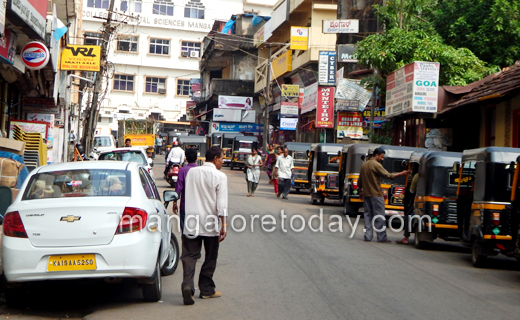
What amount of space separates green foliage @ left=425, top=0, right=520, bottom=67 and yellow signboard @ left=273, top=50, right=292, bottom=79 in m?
18.6

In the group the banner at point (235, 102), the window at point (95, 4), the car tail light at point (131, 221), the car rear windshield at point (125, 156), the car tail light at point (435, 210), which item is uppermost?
the window at point (95, 4)

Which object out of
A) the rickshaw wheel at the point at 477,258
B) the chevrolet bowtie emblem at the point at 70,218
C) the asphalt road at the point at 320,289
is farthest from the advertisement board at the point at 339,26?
the chevrolet bowtie emblem at the point at 70,218

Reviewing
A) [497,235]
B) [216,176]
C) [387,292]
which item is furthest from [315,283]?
[497,235]

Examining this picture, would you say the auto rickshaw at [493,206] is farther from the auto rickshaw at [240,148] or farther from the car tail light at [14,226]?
the auto rickshaw at [240,148]

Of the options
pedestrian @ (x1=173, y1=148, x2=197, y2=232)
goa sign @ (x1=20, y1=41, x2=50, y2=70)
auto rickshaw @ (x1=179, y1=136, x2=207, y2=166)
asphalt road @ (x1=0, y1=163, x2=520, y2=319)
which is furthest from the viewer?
auto rickshaw @ (x1=179, y1=136, x2=207, y2=166)

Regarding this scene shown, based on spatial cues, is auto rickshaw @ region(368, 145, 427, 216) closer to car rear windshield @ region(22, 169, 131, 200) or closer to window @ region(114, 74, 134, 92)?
car rear windshield @ region(22, 169, 131, 200)

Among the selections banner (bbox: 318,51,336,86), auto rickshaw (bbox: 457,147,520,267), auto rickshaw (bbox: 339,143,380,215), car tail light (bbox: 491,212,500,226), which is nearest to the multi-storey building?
banner (bbox: 318,51,336,86)

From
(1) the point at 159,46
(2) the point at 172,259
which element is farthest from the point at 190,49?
(2) the point at 172,259

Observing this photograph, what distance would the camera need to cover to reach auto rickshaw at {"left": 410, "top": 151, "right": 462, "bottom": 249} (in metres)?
12.4

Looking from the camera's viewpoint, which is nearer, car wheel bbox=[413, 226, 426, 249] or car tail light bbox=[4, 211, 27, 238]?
car tail light bbox=[4, 211, 27, 238]

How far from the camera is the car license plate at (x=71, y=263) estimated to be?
6633 mm

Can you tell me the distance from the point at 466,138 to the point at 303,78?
70.8 feet

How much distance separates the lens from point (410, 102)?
2253 centimetres

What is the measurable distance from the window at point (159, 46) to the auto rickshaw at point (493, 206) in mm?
71825
